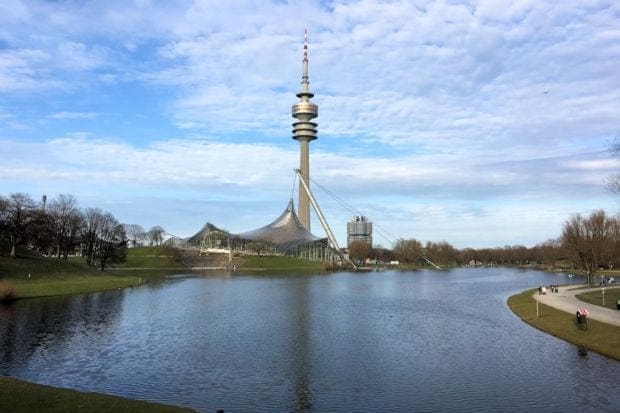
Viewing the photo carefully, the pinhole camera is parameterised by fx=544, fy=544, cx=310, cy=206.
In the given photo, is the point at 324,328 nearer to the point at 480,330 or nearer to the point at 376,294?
the point at 480,330

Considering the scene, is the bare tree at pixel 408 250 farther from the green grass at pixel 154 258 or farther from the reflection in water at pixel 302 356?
the reflection in water at pixel 302 356

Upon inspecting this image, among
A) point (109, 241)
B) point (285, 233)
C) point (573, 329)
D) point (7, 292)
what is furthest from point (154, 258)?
point (573, 329)

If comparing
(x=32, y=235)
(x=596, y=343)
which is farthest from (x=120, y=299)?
(x=596, y=343)

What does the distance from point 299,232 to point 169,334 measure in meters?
120

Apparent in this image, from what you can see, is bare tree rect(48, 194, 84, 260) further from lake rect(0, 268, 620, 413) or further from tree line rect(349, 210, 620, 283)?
tree line rect(349, 210, 620, 283)

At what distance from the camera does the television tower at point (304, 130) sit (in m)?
165

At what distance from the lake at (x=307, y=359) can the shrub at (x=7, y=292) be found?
2.97 metres

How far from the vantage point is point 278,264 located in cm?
11706

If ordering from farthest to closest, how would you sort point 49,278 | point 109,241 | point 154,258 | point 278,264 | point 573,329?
point 278,264, point 154,258, point 109,241, point 49,278, point 573,329

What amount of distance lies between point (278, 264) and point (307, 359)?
320ft

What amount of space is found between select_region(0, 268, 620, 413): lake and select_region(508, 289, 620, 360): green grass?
26.1 inches

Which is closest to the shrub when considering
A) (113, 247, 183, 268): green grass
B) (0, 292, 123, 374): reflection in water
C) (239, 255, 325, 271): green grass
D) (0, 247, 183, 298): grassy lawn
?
(0, 247, 183, 298): grassy lawn

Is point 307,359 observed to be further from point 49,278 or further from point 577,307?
point 49,278

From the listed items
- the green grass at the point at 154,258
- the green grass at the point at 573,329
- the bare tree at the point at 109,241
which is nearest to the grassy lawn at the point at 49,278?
the bare tree at the point at 109,241
